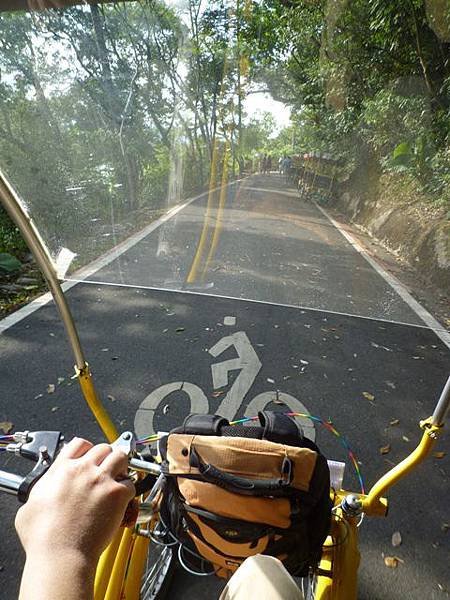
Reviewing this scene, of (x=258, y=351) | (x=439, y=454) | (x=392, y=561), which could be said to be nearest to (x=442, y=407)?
(x=392, y=561)

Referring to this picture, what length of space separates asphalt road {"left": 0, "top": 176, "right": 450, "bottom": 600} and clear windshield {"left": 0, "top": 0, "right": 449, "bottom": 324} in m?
0.01

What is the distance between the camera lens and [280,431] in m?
1.07

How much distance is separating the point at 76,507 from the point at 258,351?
248 cm

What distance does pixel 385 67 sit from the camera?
817 mm

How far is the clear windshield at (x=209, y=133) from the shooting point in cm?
80

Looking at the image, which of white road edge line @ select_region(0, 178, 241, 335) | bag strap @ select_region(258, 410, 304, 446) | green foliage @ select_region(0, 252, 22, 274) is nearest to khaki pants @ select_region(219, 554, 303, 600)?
bag strap @ select_region(258, 410, 304, 446)

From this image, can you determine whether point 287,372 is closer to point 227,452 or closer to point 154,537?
point 154,537

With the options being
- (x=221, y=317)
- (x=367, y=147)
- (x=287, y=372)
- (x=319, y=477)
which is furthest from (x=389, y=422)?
(x=367, y=147)

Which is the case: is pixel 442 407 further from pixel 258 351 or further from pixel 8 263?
pixel 8 263

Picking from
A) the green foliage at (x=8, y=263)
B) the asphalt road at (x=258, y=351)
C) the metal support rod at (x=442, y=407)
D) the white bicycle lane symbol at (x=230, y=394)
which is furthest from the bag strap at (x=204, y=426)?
the green foliage at (x=8, y=263)

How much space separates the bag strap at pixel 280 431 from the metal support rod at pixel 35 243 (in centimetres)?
60

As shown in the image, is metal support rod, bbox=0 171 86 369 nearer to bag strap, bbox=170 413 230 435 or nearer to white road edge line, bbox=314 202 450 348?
bag strap, bbox=170 413 230 435

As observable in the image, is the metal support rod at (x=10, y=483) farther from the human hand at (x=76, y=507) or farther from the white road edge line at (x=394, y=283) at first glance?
the white road edge line at (x=394, y=283)

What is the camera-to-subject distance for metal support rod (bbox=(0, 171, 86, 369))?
944 millimetres
